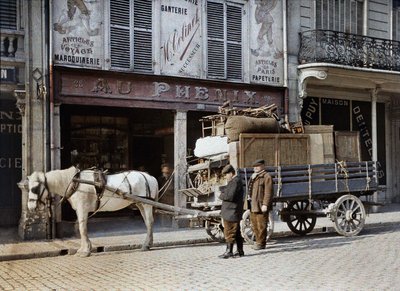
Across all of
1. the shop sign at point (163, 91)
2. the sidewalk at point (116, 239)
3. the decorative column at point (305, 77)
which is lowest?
the sidewalk at point (116, 239)

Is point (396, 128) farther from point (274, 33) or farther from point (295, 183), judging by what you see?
point (295, 183)

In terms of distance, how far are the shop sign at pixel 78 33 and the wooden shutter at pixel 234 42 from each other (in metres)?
3.90

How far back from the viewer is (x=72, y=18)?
12.9m

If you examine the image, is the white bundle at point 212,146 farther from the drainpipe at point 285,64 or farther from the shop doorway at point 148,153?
the drainpipe at point 285,64

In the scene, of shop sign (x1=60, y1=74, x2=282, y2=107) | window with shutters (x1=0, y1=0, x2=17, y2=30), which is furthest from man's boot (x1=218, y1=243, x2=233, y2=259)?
window with shutters (x1=0, y1=0, x2=17, y2=30)

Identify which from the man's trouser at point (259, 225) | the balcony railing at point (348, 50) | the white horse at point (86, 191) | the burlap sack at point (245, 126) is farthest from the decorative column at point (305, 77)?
the man's trouser at point (259, 225)

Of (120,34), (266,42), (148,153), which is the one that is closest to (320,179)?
(266,42)

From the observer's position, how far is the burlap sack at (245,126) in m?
10.5

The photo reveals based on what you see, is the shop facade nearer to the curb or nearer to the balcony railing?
the balcony railing

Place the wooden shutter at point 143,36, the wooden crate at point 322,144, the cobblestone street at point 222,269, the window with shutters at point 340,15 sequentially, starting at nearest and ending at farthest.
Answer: the cobblestone street at point 222,269 < the wooden crate at point 322,144 < the wooden shutter at point 143,36 < the window with shutters at point 340,15

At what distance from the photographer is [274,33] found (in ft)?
53.1

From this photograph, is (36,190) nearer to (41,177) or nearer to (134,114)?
(41,177)

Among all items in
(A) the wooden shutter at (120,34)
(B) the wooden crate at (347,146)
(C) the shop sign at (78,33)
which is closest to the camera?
(B) the wooden crate at (347,146)

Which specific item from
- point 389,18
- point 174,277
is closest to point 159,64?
point 174,277
